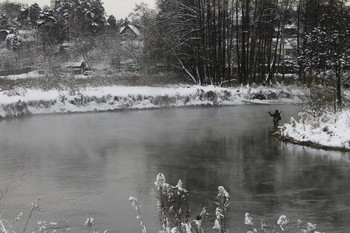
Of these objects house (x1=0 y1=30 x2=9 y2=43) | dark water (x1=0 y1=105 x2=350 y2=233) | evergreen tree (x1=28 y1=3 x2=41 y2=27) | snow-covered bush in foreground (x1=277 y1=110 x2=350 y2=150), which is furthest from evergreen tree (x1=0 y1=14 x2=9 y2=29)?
snow-covered bush in foreground (x1=277 y1=110 x2=350 y2=150)

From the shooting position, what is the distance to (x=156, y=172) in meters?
13.2

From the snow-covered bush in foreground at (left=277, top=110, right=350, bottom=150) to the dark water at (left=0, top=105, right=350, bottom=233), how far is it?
27.2 inches

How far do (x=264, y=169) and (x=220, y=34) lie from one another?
32.5 m

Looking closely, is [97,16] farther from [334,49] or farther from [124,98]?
[334,49]

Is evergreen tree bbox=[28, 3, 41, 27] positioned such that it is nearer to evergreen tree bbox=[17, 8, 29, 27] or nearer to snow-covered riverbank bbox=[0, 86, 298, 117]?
evergreen tree bbox=[17, 8, 29, 27]

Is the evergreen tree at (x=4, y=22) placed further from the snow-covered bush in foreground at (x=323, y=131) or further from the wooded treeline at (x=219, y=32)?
the snow-covered bush in foreground at (x=323, y=131)

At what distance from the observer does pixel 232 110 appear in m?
31.0

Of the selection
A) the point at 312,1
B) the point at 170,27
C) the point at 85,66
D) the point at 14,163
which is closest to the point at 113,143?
the point at 14,163

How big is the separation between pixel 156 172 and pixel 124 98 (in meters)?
19.9

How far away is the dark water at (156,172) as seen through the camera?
941 centimetres

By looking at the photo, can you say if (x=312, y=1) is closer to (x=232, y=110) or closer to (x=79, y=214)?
(x=232, y=110)

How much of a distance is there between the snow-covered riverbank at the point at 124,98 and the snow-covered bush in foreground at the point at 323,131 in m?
15.0

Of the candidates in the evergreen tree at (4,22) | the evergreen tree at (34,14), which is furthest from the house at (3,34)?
the evergreen tree at (34,14)

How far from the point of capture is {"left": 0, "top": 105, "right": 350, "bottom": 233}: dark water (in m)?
9.41
